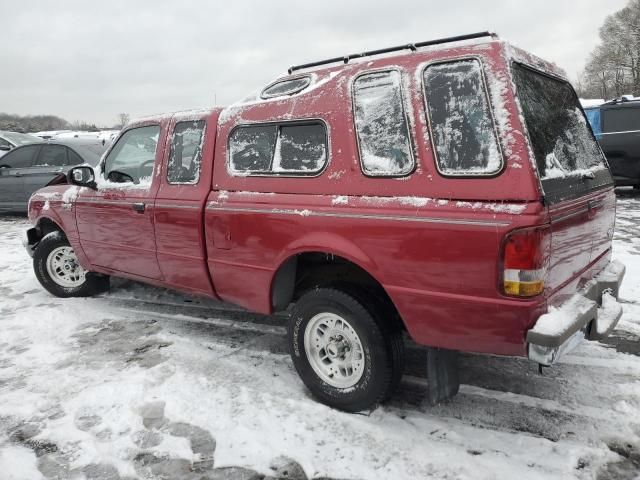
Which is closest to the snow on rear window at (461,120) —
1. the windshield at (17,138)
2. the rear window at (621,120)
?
the rear window at (621,120)

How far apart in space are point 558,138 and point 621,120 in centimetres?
900

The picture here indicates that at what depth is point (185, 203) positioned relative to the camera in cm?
354

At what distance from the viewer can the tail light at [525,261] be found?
2143 mm

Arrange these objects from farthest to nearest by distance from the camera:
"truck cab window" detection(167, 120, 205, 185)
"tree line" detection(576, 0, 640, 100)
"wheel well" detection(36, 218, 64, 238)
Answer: "tree line" detection(576, 0, 640, 100) → "wheel well" detection(36, 218, 64, 238) → "truck cab window" detection(167, 120, 205, 185)

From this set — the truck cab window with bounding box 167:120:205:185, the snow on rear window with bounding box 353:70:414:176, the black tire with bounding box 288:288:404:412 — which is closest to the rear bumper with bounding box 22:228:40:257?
the truck cab window with bounding box 167:120:205:185

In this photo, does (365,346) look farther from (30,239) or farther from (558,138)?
(30,239)

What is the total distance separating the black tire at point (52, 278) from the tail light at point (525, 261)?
14.5 feet

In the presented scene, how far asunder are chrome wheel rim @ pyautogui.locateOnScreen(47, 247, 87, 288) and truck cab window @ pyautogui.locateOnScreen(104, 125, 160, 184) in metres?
1.29

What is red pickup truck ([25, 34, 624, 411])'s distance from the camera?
7.35 feet

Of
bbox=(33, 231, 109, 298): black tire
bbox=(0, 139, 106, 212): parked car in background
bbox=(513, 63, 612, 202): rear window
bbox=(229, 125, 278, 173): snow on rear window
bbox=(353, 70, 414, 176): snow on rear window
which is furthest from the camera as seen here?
bbox=(0, 139, 106, 212): parked car in background

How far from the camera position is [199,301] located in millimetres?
4996

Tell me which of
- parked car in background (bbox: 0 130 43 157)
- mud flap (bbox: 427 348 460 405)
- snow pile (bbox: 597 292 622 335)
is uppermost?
parked car in background (bbox: 0 130 43 157)

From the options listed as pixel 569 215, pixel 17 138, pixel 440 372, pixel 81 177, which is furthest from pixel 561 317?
pixel 17 138

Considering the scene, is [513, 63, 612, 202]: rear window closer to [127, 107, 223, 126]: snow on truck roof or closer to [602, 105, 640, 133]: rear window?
[127, 107, 223, 126]: snow on truck roof
